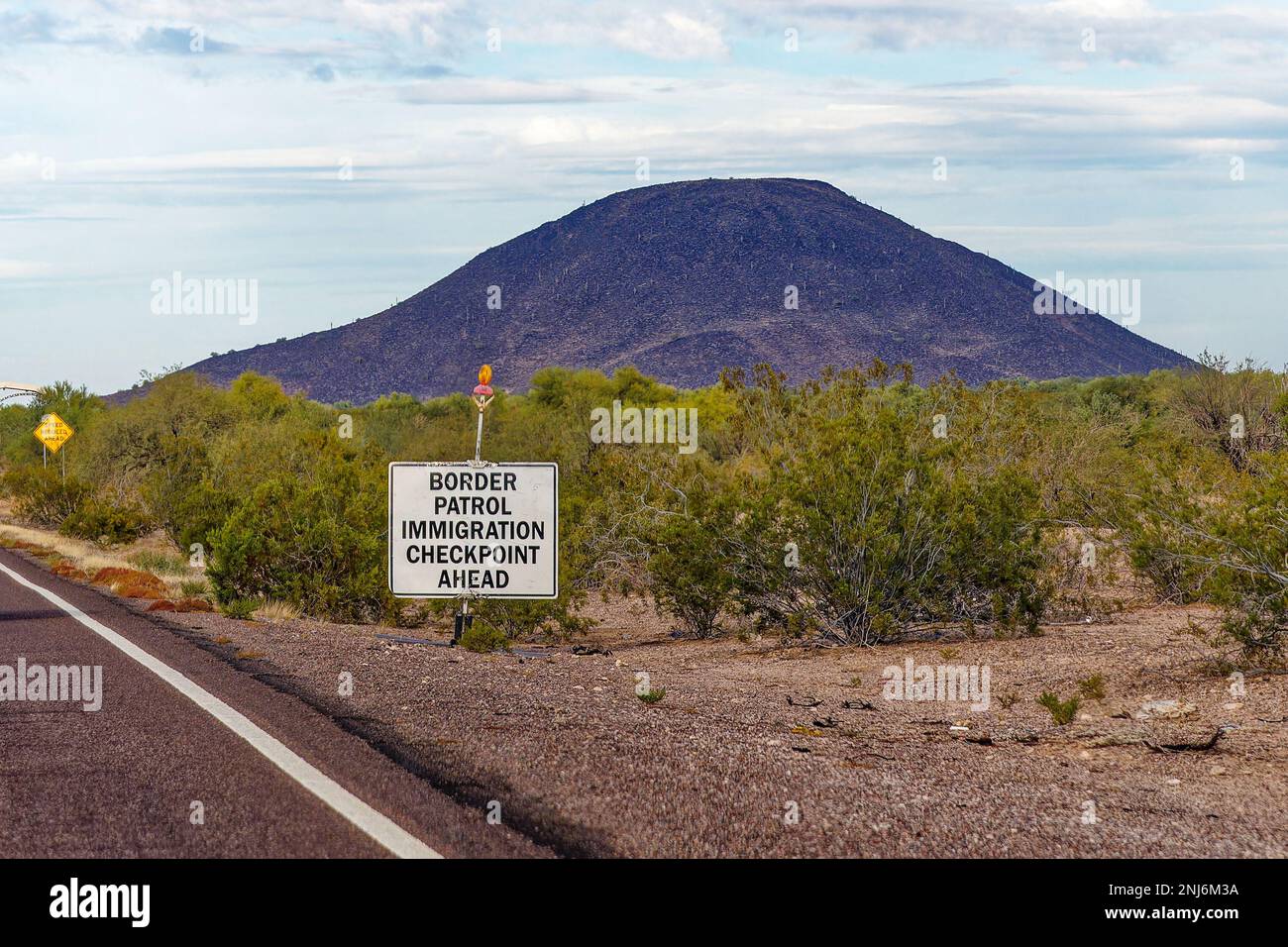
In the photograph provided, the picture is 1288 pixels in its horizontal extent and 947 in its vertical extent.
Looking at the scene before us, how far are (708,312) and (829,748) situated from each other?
13488 centimetres

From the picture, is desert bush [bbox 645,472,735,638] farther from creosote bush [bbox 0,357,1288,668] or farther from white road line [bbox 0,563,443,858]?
white road line [bbox 0,563,443,858]

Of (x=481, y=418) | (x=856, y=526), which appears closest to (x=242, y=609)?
(x=481, y=418)

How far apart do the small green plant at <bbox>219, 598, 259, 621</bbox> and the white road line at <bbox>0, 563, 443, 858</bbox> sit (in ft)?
20.6

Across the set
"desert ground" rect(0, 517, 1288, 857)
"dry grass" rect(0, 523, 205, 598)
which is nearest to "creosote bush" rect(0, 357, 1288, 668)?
"desert ground" rect(0, 517, 1288, 857)

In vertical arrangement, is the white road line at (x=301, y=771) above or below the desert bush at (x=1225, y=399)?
below

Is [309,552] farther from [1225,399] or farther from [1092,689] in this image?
[1225,399]

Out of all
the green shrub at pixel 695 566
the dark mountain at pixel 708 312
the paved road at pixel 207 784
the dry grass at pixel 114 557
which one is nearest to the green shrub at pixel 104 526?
the dry grass at pixel 114 557

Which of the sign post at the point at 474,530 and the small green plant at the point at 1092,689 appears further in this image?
the sign post at the point at 474,530

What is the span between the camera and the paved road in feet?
18.7

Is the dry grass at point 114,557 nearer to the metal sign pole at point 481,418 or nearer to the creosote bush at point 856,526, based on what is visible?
the creosote bush at point 856,526

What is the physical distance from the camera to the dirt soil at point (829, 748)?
6.41m

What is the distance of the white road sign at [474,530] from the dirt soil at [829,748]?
797mm
